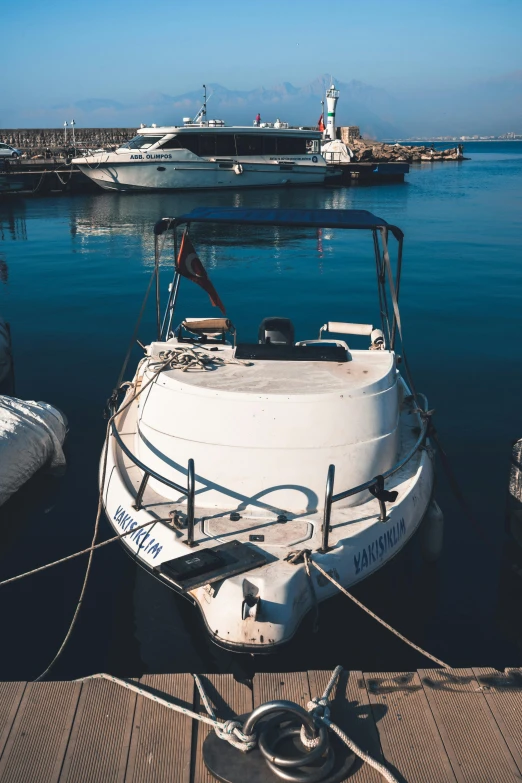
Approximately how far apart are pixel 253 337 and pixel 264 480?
979cm

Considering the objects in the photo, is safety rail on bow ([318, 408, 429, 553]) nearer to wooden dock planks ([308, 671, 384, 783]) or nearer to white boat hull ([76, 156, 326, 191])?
wooden dock planks ([308, 671, 384, 783])

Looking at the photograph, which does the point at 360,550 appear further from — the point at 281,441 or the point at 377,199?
the point at 377,199

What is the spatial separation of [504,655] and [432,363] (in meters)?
8.25

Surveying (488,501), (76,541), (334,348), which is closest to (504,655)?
(488,501)

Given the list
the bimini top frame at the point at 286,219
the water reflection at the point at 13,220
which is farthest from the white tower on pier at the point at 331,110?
the bimini top frame at the point at 286,219

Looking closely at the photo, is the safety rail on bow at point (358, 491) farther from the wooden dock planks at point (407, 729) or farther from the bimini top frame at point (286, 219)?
the bimini top frame at point (286, 219)

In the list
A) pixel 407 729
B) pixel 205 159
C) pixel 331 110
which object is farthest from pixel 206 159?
pixel 407 729

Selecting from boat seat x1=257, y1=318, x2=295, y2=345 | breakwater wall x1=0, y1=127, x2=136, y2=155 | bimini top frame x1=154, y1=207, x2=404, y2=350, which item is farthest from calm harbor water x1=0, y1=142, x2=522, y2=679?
breakwater wall x1=0, y1=127, x2=136, y2=155

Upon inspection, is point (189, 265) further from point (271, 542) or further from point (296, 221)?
point (271, 542)

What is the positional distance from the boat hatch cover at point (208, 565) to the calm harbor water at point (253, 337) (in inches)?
28.3

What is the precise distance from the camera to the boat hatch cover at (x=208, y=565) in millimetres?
5324

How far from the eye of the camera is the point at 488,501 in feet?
30.6

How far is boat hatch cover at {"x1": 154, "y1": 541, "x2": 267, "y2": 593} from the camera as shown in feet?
17.5

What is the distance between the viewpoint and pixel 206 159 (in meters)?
44.0
